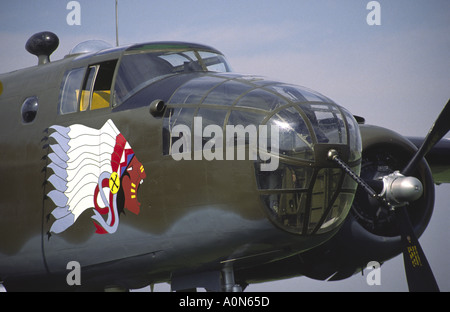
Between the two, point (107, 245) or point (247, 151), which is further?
point (107, 245)

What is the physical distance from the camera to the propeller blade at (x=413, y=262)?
891cm

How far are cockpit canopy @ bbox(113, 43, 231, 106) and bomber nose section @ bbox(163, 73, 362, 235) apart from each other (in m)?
0.73

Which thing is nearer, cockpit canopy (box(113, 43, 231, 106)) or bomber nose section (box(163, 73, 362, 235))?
bomber nose section (box(163, 73, 362, 235))

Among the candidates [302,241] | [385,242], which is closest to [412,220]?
[385,242]

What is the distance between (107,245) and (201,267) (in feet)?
3.59

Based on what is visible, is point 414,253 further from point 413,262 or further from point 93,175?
point 93,175

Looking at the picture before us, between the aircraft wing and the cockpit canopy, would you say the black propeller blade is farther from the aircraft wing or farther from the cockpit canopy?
the aircraft wing

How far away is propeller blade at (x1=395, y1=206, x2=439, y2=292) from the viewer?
8.91 meters

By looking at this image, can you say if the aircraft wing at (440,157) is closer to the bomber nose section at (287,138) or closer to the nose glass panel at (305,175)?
the bomber nose section at (287,138)

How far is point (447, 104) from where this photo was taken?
334 inches

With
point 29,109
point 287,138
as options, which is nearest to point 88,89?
point 29,109

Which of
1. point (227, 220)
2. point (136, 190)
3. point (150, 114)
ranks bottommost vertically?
point (227, 220)

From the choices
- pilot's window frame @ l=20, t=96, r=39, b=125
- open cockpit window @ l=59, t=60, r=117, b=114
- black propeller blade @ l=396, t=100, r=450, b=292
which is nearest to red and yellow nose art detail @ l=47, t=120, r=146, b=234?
open cockpit window @ l=59, t=60, r=117, b=114
